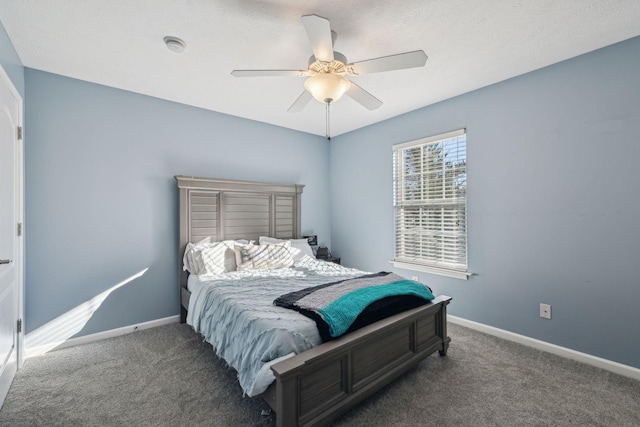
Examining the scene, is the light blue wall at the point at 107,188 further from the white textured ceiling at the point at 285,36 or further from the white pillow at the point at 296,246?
the white pillow at the point at 296,246

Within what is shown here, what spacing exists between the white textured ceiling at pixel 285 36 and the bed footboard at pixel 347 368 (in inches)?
82.6

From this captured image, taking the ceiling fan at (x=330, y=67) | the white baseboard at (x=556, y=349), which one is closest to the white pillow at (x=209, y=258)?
the ceiling fan at (x=330, y=67)

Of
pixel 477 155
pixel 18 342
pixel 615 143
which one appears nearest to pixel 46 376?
pixel 18 342

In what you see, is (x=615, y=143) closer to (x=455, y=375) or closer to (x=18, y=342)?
(x=455, y=375)

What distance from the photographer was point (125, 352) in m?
2.65

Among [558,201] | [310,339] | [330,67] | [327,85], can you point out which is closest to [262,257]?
[310,339]

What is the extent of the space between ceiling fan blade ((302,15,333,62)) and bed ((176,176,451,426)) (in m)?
1.80

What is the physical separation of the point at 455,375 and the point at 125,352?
2853 millimetres

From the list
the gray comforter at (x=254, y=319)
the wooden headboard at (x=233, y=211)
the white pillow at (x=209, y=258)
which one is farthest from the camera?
the wooden headboard at (x=233, y=211)

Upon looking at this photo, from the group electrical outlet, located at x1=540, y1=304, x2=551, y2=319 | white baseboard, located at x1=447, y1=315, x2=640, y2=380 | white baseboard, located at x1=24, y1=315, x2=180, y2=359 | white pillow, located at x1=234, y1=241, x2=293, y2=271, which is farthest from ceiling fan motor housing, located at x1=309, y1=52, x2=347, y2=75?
white baseboard, located at x1=24, y1=315, x2=180, y2=359

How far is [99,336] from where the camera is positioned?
9.53ft

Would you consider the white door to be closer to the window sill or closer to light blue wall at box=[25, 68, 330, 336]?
light blue wall at box=[25, 68, 330, 336]

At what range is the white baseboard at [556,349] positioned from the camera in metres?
2.24

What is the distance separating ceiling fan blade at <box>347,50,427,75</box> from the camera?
1827 mm
